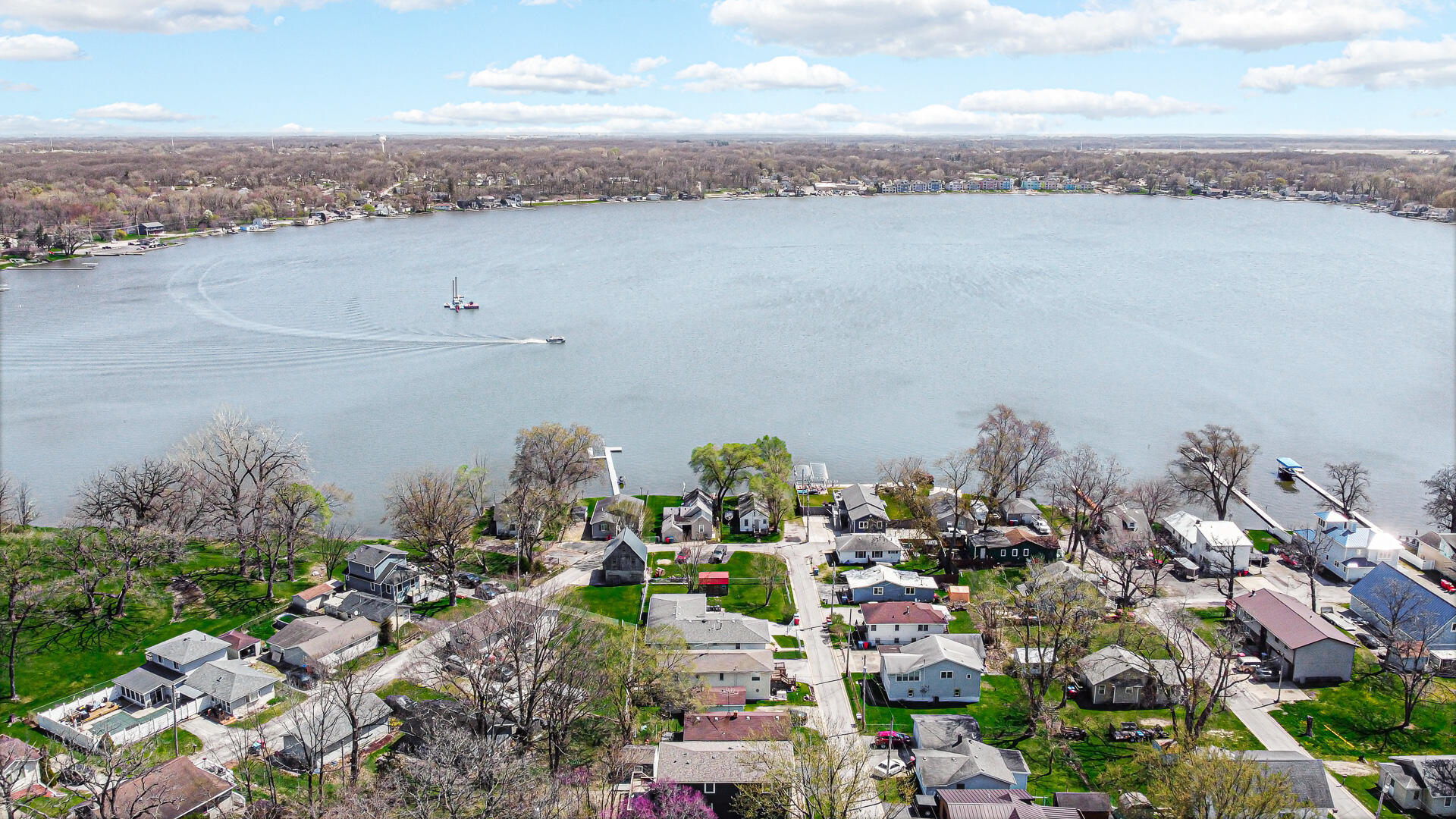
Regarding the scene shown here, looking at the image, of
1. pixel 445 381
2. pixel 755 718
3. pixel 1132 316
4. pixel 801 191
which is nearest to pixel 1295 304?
pixel 1132 316

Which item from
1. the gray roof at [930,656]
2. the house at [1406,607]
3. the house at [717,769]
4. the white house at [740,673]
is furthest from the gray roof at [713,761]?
the house at [1406,607]

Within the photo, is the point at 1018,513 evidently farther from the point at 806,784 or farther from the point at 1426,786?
the point at 806,784

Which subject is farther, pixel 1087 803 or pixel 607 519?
pixel 607 519

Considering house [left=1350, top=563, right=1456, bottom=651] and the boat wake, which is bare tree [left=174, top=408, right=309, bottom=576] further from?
house [left=1350, top=563, right=1456, bottom=651]

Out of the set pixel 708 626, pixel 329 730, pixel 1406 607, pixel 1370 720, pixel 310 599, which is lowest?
pixel 1370 720

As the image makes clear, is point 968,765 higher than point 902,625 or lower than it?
higher

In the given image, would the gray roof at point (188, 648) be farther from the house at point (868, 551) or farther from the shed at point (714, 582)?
the house at point (868, 551)

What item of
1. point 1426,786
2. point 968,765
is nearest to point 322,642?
point 968,765

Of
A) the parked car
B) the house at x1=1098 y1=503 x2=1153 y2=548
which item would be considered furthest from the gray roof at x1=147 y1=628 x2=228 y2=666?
the house at x1=1098 y1=503 x2=1153 y2=548
